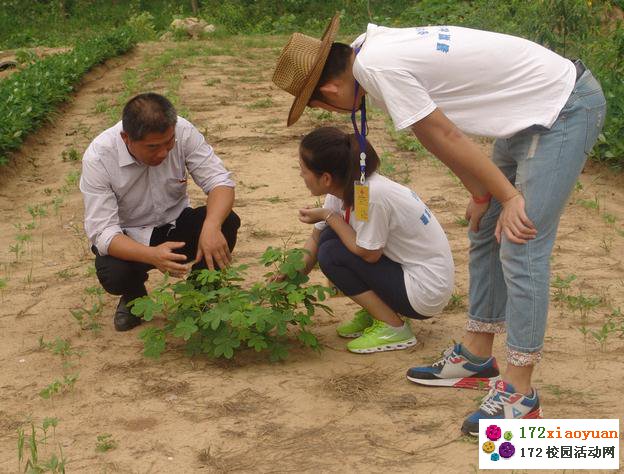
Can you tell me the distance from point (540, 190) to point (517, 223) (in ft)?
0.42

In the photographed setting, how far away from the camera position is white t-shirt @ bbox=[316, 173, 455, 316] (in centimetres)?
371

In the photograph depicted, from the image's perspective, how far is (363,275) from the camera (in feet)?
12.8

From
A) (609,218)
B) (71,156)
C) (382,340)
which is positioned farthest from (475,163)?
(71,156)

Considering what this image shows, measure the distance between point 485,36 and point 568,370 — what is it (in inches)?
57.8

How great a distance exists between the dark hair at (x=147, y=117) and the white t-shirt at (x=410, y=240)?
0.80 meters

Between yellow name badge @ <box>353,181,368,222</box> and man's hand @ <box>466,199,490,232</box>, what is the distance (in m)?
0.41

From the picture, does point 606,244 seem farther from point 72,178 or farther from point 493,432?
point 72,178

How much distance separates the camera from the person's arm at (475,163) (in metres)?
2.83

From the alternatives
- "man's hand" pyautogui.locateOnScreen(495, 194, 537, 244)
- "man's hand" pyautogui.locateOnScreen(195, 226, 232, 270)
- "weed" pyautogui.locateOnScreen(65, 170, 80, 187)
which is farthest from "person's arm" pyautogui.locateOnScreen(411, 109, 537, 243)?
"weed" pyautogui.locateOnScreen(65, 170, 80, 187)

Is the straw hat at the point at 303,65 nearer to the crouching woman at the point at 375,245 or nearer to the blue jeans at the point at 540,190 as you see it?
the crouching woman at the point at 375,245

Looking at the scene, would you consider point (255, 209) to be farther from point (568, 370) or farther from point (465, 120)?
point (465, 120)

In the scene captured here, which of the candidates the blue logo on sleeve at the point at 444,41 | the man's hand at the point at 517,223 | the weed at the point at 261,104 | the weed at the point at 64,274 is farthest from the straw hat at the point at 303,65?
the weed at the point at 261,104

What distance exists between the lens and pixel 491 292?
11.2 feet

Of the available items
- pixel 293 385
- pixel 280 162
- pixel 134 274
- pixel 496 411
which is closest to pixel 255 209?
pixel 280 162
